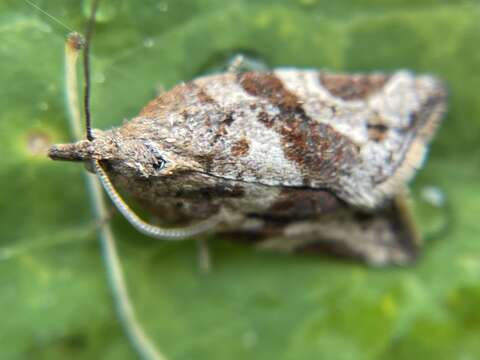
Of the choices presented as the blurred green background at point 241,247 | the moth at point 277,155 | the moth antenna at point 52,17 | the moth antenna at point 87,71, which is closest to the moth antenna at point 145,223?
the moth at point 277,155

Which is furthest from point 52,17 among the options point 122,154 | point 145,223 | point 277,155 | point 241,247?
point 241,247

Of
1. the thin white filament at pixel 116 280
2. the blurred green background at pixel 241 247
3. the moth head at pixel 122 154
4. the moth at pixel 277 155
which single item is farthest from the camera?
the thin white filament at pixel 116 280

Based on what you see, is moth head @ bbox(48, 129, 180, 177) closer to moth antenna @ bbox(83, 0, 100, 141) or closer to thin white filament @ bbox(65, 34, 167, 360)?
moth antenna @ bbox(83, 0, 100, 141)

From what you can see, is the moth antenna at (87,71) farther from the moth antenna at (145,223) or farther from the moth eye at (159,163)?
the moth eye at (159,163)

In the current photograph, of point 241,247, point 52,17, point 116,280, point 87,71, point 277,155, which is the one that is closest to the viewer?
point 87,71

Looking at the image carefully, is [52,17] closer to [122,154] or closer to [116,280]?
[122,154]
